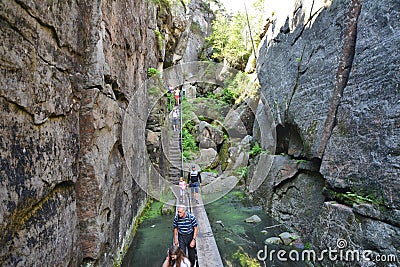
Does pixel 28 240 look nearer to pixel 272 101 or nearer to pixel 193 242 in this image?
pixel 193 242

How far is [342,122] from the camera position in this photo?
5.05m

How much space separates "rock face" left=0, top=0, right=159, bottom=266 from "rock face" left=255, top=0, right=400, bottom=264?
4.47m

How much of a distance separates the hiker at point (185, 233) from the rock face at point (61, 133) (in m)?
1.22

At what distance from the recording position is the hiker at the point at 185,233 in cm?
399

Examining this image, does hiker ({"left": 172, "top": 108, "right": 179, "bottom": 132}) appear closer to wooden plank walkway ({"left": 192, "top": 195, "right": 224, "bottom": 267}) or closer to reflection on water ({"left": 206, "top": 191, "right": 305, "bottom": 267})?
reflection on water ({"left": 206, "top": 191, "right": 305, "bottom": 267})

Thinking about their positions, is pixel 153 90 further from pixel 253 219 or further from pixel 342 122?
pixel 342 122

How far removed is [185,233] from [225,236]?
3049 millimetres

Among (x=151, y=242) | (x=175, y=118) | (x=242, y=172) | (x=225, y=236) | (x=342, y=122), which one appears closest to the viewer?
(x=342, y=122)

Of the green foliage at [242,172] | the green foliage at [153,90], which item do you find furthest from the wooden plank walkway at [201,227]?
the green foliage at [153,90]

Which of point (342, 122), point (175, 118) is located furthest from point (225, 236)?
point (175, 118)

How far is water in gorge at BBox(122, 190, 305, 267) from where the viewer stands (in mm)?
5332

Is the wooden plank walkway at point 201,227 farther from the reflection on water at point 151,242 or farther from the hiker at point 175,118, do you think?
the hiker at point 175,118

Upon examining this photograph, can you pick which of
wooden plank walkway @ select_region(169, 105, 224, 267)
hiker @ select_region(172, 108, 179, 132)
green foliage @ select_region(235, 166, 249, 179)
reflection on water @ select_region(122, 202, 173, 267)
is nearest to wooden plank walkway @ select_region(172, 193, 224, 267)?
wooden plank walkway @ select_region(169, 105, 224, 267)

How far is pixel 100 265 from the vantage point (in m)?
3.69
